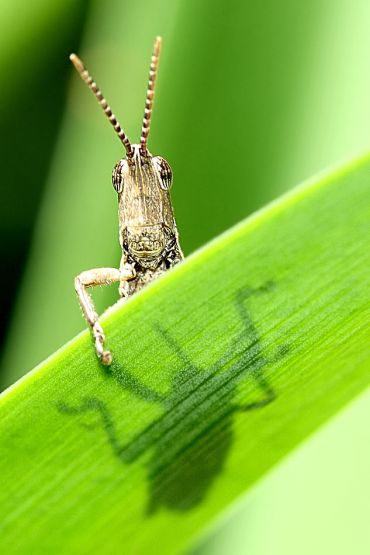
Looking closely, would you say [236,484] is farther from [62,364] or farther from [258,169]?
[258,169]

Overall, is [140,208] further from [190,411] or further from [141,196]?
[190,411]

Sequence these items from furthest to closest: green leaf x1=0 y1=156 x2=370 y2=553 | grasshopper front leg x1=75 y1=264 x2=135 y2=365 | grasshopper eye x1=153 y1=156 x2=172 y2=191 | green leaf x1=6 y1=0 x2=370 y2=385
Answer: grasshopper eye x1=153 y1=156 x2=172 y2=191 < green leaf x1=6 y1=0 x2=370 y2=385 < grasshopper front leg x1=75 y1=264 x2=135 y2=365 < green leaf x1=0 y1=156 x2=370 y2=553

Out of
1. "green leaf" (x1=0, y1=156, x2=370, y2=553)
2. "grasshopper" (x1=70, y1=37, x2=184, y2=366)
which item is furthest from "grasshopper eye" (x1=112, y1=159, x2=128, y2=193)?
"green leaf" (x1=0, y1=156, x2=370, y2=553)

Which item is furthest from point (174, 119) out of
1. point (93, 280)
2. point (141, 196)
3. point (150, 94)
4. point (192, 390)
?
point (192, 390)

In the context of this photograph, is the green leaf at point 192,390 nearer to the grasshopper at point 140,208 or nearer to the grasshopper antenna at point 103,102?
the grasshopper antenna at point 103,102

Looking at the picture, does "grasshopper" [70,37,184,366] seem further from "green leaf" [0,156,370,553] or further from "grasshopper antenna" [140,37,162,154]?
"green leaf" [0,156,370,553]

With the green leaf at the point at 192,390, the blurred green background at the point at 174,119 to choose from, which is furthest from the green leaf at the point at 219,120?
the green leaf at the point at 192,390
